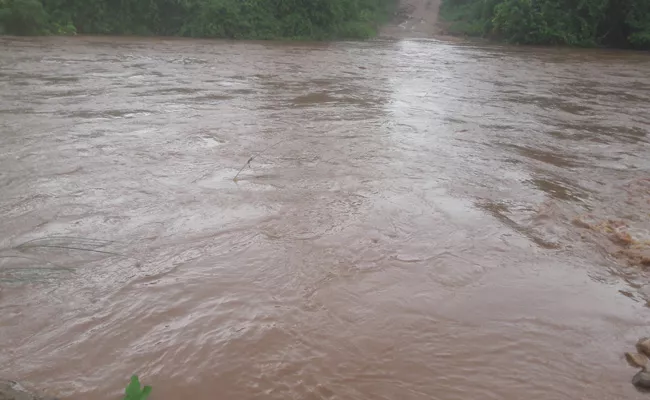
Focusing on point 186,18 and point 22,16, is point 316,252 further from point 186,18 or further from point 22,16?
point 186,18

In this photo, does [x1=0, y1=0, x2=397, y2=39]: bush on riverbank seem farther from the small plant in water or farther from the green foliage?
the small plant in water

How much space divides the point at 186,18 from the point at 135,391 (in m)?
21.2

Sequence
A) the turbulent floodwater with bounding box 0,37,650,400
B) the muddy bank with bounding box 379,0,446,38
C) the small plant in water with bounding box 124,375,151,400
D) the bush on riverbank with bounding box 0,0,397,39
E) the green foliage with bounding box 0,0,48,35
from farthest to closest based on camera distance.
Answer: the muddy bank with bounding box 379,0,446,38, the bush on riverbank with bounding box 0,0,397,39, the green foliage with bounding box 0,0,48,35, the turbulent floodwater with bounding box 0,37,650,400, the small plant in water with bounding box 124,375,151,400

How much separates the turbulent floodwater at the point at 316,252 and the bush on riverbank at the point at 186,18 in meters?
11.9

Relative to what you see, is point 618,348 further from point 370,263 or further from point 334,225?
point 334,225

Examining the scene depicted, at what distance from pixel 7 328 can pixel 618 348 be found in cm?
273

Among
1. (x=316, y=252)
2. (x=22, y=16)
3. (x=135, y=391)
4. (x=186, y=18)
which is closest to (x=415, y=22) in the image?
(x=186, y=18)

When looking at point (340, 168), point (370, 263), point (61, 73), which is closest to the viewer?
point (370, 263)

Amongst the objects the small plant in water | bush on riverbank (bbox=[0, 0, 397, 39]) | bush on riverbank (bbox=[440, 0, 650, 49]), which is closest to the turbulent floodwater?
the small plant in water

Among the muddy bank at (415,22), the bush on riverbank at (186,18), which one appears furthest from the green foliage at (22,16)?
the muddy bank at (415,22)

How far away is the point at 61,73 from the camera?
9.66m

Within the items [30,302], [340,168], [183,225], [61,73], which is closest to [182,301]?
[30,302]

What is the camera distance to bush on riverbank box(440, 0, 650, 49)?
2155cm

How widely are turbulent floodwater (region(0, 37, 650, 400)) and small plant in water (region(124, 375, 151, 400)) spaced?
0.48 feet
